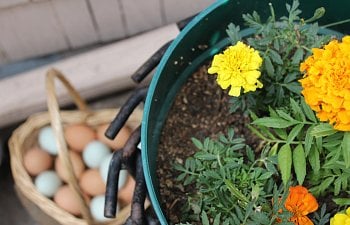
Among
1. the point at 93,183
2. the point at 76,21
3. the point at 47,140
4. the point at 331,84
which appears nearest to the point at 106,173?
the point at 93,183

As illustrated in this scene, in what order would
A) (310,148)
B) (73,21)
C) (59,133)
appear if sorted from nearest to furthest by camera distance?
(310,148) < (59,133) < (73,21)

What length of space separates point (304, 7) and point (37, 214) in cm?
76

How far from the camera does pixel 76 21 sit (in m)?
1.32

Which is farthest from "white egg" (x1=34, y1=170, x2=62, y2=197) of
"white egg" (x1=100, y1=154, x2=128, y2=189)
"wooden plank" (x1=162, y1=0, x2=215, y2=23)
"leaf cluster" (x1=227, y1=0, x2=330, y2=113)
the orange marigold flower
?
the orange marigold flower

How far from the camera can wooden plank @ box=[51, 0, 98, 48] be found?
1271 millimetres

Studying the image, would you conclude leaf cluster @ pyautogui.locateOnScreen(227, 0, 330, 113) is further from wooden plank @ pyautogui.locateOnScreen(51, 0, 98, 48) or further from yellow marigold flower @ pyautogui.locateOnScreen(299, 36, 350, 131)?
wooden plank @ pyautogui.locateOnScreen(51, 0, 98, 48)

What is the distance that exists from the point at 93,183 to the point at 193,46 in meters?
0.49

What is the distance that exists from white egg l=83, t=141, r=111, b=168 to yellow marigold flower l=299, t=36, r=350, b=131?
0.66 meters

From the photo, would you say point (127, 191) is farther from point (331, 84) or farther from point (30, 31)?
point (331, 84)

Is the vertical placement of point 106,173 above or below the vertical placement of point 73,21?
below

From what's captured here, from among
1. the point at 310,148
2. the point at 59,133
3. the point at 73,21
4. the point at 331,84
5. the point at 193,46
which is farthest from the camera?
the point at 73,21

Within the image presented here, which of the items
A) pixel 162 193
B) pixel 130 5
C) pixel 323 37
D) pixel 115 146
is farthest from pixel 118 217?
pixel 323 37

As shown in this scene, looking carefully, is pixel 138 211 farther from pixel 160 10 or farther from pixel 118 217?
pixel 160 10

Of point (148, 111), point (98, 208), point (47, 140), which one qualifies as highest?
point (148, 111)
